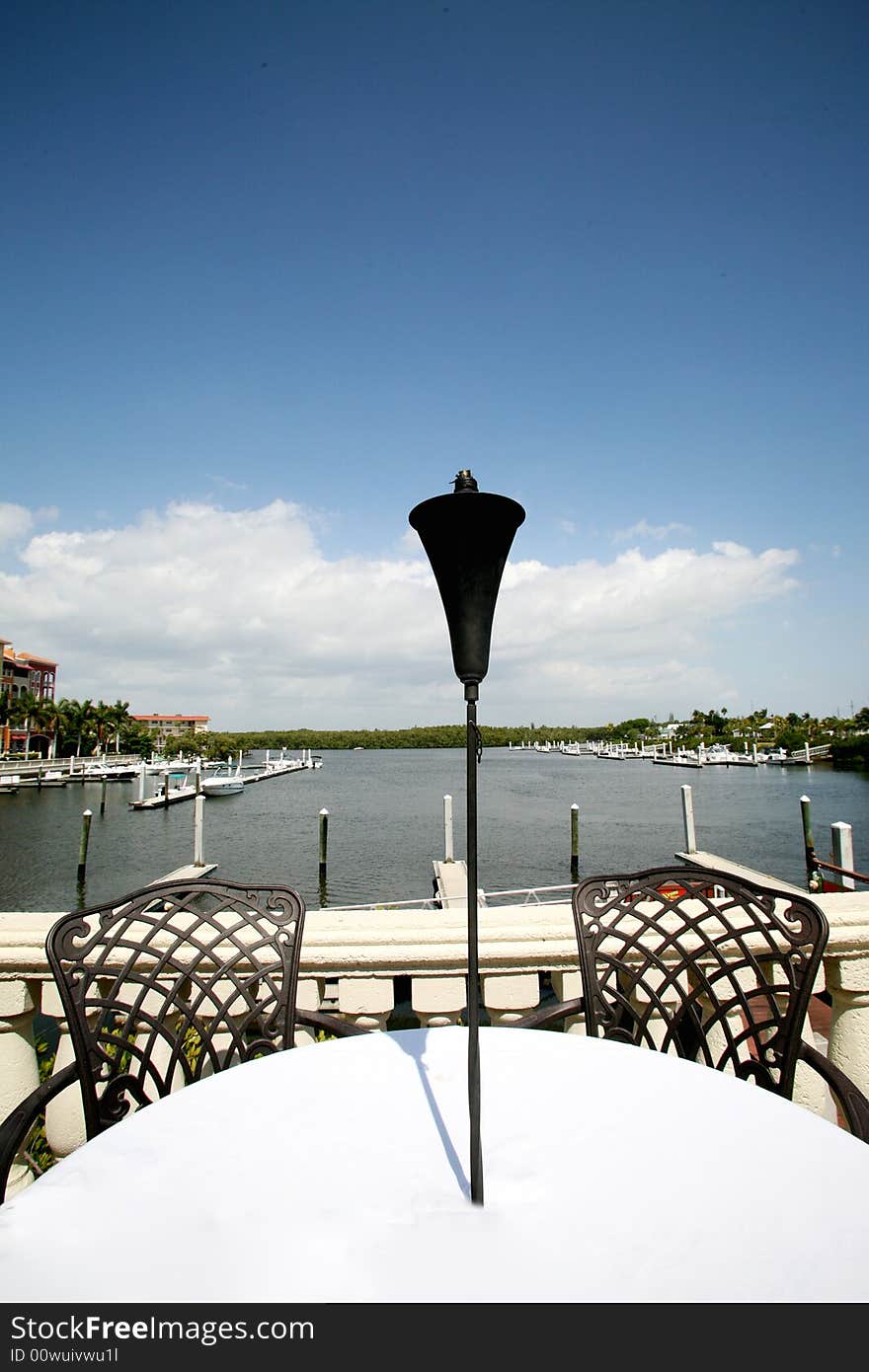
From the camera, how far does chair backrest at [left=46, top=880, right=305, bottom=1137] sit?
124cm

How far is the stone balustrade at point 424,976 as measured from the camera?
1.44 meters

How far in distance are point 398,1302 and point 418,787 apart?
129 feet

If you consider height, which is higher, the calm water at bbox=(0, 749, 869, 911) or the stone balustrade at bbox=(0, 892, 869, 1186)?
the stone balustrade at bbox=(0, 892, 869, 1186)

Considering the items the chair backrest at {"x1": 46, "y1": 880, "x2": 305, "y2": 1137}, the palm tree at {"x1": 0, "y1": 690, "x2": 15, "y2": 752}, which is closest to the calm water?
the chair backrest at {"x1": 46, "y1": 880, "x2": 305, "y2": 1137}

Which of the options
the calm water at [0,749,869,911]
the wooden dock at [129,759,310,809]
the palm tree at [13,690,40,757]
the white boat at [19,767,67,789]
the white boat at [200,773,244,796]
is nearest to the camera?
the calm water at [0,749,869,911]

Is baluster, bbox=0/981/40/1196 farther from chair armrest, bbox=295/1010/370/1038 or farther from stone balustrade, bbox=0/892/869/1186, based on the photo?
chair armrest, bbox=295/1010/370/1038

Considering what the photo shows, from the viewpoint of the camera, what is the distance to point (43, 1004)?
1.48 metres

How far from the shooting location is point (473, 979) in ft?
3.21

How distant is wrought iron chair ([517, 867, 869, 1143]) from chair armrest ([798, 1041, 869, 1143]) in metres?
0.04

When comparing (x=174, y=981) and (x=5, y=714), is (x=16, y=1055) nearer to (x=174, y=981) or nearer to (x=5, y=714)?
(x=174, y=981)

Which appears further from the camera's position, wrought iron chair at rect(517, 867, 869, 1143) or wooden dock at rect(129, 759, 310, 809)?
wooden dock at rect(129, 759, 310, 809)

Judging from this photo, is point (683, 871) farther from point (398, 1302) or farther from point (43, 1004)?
point (43, 1004)

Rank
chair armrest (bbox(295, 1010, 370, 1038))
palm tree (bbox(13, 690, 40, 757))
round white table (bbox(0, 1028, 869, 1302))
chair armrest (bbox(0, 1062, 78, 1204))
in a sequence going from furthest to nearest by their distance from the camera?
palm tree (bbox(13, 690, 40, 757)) → chair armrest (bbox(295, 1010, 370, 1038)) → chair armrest (bbox(0, 1062, 78, 1204)) → round white table (bbox(0, 1028, 869, 1302))

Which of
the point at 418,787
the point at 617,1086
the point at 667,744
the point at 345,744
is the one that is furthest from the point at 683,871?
the point at 345,744
